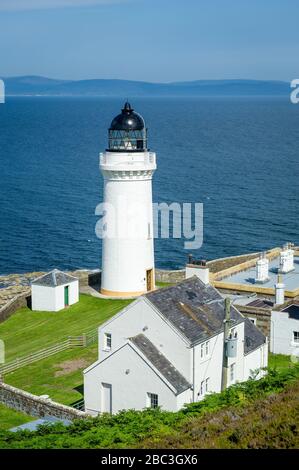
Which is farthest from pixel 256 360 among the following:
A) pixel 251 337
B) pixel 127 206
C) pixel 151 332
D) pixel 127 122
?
pixel 127 122

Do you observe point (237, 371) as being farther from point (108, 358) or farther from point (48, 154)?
point (48, 154)

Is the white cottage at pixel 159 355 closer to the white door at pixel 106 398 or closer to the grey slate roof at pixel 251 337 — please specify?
the white door at pixel 106 398

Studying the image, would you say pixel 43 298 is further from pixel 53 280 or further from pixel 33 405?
pixel 33 405

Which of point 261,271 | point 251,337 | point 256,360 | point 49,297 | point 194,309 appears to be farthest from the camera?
point 49,297

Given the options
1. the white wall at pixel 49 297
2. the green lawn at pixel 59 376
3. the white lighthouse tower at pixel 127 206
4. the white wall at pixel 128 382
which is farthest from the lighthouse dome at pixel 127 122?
the white wall at pixel 128 382

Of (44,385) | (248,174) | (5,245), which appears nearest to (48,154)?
(248,174)

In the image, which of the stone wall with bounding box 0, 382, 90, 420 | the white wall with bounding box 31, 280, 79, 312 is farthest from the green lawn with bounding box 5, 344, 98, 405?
the white wall with bounding box 31, 280, 79, 312

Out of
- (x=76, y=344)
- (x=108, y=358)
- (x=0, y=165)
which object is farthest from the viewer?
(x=0, y=165)
